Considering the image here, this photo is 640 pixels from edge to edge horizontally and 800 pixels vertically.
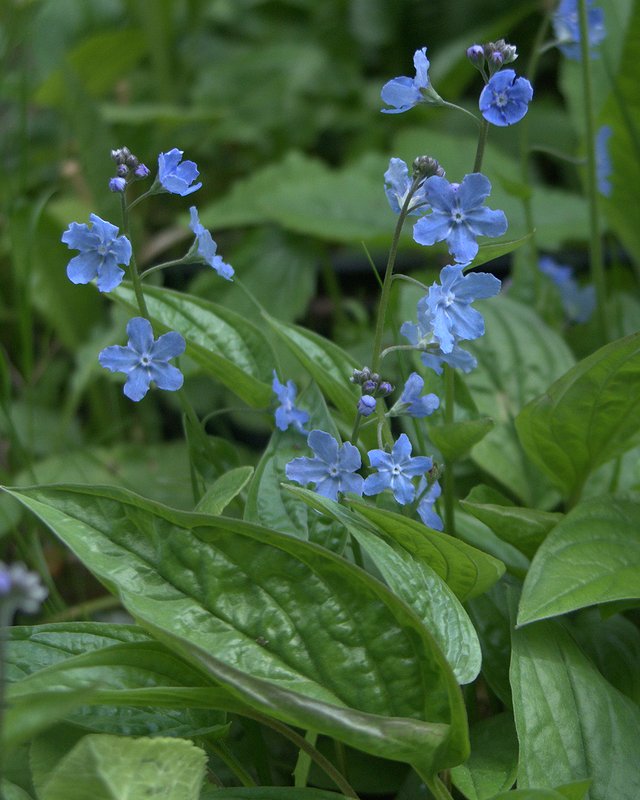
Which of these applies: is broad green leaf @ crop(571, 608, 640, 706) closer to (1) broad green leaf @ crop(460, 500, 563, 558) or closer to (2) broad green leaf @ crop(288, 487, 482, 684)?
(1) broad green leaf @ crop(460, 500, 563, 558)

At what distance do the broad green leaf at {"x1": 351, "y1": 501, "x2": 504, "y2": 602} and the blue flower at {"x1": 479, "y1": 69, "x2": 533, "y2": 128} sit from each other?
0.42 meters

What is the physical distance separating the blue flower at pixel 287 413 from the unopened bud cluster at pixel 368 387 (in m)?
0.18

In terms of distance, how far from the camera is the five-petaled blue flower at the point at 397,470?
1.05 m

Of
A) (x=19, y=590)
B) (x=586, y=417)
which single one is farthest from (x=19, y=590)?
(x=586, y=417)

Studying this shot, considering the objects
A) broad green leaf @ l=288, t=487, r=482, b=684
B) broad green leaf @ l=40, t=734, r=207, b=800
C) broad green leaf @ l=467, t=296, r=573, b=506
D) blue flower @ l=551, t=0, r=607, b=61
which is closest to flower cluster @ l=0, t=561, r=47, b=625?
broad green leaf @ l=40, t=734, r=207, b=800

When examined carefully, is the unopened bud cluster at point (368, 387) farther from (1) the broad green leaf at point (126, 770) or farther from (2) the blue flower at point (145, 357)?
(1) the broad green leaf at point (126, 770)

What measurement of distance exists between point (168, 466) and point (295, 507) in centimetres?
95

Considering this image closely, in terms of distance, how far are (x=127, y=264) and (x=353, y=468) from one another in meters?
0.32

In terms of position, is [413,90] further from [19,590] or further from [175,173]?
[19,590]

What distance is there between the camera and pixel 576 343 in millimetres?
1896

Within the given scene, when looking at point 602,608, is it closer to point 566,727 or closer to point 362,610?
point 566,727

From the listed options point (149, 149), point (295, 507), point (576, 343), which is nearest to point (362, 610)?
point (295, 507)

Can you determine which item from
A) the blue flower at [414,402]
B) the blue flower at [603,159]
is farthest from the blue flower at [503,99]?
the blue flower at [603,159]

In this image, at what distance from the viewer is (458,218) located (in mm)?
1030
